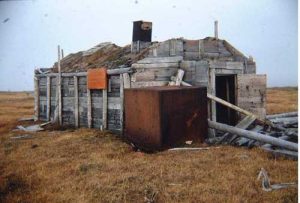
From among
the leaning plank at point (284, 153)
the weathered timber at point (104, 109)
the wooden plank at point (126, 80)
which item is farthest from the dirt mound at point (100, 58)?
the leaning plank at point (284, 153)

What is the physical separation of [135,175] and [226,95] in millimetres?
6809

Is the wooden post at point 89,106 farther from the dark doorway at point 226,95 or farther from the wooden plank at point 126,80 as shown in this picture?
the dark doorway at point 226,95

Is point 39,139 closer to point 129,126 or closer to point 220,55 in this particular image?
point 129,126

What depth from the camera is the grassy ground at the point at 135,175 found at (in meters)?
4.86

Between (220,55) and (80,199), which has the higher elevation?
(220,55)

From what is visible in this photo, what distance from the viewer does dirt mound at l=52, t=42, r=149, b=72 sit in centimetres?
1201

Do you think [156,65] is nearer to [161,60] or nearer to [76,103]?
[161,60]

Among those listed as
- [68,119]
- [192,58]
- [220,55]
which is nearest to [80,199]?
[192,58]

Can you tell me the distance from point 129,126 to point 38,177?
346 cm

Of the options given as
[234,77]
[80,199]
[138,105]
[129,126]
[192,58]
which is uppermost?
[192,58]

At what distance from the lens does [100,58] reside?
14203 millimetres

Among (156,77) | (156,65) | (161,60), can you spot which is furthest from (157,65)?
(156,77)

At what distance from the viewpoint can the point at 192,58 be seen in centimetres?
1089

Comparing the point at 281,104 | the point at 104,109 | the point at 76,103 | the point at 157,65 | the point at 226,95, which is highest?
the point at 157,65
